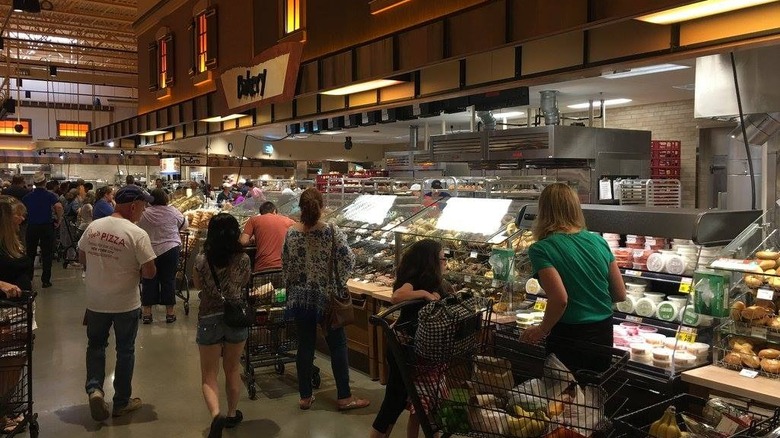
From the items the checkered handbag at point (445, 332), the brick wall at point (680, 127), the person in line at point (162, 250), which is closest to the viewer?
the checkered handbag at point (445, 332)

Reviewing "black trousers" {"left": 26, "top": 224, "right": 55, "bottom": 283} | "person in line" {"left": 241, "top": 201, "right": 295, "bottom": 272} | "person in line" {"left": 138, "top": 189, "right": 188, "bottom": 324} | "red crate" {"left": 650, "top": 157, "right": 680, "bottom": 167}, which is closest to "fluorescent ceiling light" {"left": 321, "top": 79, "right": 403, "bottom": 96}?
"person in line" {"left": 241, "top": 201, "right": 295, "bottom": 272}

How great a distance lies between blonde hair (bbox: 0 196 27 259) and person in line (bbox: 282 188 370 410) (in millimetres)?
1900

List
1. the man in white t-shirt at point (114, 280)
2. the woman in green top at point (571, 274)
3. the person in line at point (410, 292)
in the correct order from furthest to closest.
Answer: the man in white t-shirt at point (114, 280) < the person in line at point (410, 292) < the woman in green top at point (571, 274)

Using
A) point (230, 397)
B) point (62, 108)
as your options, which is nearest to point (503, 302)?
point (230, 397)

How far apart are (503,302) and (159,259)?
4697 mm

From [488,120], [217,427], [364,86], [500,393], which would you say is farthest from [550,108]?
[500,393]

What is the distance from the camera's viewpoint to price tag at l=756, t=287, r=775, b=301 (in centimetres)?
334

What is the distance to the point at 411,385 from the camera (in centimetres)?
278

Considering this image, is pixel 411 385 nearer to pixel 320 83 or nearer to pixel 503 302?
pixel 503 302

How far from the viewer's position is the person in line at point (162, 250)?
773cm

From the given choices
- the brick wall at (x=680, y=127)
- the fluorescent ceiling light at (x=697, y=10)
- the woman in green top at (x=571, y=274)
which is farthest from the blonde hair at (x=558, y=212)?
the brick wall at (x=680, y=127)

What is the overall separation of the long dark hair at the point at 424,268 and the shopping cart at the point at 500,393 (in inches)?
37.3

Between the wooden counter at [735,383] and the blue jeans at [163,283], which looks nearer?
the wooden counter at [735,383]

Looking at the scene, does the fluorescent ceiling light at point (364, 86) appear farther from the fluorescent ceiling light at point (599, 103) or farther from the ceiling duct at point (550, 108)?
the fluorescent ceiling light at point (599, 103)
